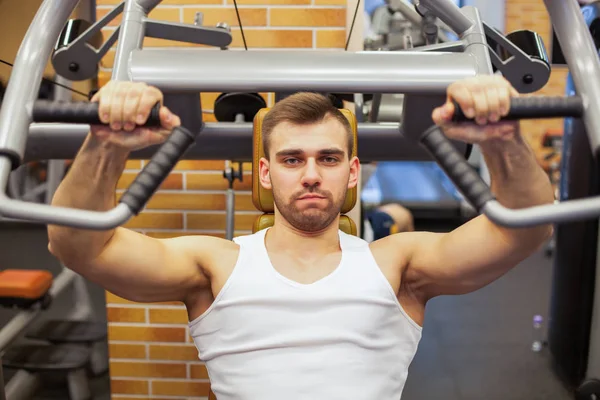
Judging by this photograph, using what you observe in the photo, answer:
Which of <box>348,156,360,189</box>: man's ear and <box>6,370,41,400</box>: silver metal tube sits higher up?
<box>348,156,360,189</box>: man's ear

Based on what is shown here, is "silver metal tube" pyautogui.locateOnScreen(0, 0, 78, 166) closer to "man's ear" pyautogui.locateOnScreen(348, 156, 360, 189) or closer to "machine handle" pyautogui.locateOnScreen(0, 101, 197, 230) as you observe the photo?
"machine handle" pyautogui.locateOnScreen(0, 101, 197, 230)

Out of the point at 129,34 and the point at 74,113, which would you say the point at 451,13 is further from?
the point at 74,113

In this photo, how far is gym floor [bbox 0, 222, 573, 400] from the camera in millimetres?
2568

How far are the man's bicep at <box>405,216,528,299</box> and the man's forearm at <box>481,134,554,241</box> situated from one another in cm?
12

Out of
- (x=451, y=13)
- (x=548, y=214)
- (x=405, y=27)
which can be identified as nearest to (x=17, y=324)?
(x=451, y=13)

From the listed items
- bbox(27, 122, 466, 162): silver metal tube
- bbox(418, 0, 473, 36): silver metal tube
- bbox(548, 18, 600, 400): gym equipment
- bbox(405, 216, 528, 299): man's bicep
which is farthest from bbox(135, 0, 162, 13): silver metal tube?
bbox(548, 18, 600, 400): gym equipment

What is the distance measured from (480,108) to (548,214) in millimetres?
191

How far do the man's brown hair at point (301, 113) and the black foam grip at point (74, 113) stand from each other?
0.43m

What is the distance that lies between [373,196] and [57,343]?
3.92 meters

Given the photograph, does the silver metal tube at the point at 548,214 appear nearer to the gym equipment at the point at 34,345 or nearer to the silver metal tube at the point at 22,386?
the gym equipment at the point at 34,345

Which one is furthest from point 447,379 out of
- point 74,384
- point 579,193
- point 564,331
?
point 74,384

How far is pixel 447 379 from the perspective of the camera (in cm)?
269

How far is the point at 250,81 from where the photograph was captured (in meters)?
0.98

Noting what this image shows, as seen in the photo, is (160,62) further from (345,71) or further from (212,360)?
(212,360)
